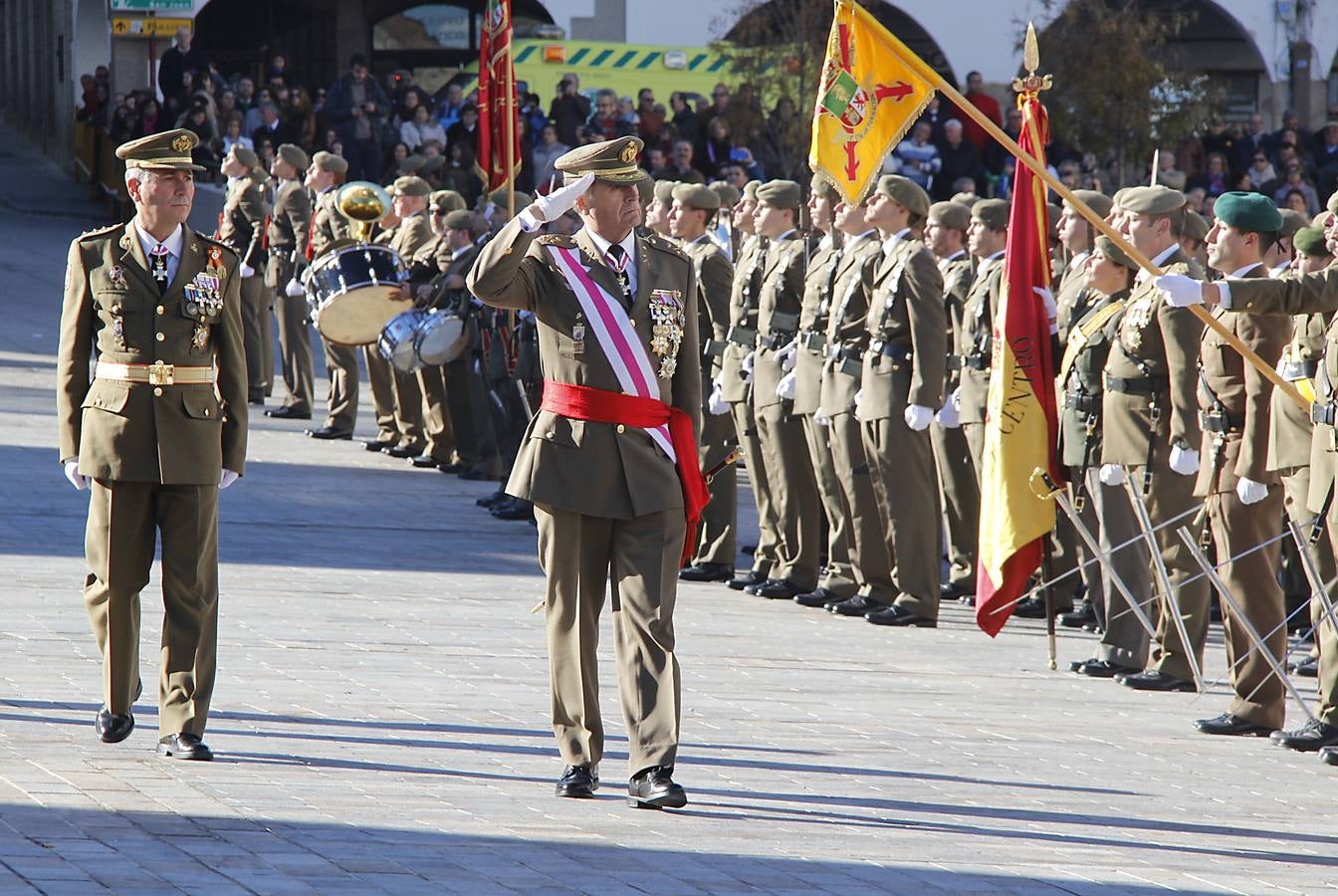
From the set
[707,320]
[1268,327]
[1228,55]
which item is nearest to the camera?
[1268,327]

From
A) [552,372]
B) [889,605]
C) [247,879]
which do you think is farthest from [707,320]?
[247,879]

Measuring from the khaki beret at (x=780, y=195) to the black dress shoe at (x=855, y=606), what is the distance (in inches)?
82.1

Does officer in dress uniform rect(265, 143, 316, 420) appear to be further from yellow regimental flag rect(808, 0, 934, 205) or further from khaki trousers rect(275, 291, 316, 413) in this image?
yellow regimental flag rect(808, 0, 934, 205)

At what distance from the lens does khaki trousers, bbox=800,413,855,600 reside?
11500 mm

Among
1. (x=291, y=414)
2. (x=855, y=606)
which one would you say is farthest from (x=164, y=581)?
(x=291, y=414)

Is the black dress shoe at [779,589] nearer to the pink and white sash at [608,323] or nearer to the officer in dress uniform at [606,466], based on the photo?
the officer in dress uniform at [606,466]

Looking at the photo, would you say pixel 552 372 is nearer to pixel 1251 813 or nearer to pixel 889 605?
pixel 1251 813

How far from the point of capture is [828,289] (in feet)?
37.1

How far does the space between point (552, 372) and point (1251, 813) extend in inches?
102

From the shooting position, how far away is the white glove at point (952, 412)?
37.3ft

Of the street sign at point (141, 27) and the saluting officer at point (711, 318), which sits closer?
the saluting officer at point (711, 318)

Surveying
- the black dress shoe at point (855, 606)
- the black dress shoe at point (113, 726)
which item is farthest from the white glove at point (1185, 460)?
the black dress shoe at point (113, 726)

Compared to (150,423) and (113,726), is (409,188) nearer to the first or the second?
(150,423)

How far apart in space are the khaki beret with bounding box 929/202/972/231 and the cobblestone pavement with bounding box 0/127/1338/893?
6.79 ft
